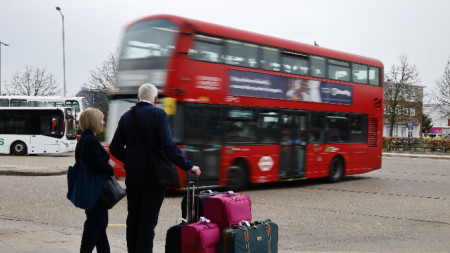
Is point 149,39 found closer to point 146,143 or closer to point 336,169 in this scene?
point 336,169

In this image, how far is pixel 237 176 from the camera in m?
13.0

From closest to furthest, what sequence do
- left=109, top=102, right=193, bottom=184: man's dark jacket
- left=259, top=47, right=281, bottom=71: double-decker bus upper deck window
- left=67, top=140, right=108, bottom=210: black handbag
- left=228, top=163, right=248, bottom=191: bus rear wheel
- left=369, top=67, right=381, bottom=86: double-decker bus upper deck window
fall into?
1. left=109, top=102, right=193, bottom=184: man's dark jacket
2. left=67, top=140, right=108, bottom=210: black handbag
3. left=228, top=163, right=248, bottom=191: bus rear wheel
4. left=259, top=47, right=281, bottom=71: double-decker bus upper deck window
5. left=369, top=67, right=381, bottom=86: double-decker bus upper deck window

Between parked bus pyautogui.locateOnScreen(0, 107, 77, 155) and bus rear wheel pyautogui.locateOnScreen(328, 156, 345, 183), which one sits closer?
bus rear wheel pyautogui.locateOnScreen(328, 156, 345, 183)

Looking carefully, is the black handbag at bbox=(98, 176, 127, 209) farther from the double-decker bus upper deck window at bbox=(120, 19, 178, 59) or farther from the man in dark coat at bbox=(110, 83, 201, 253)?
the double-decker bus upper deck window at bbox=(120, 19, 178, 59)

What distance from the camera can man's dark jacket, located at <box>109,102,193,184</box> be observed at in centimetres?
464

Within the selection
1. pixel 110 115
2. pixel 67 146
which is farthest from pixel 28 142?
pixel 110 115

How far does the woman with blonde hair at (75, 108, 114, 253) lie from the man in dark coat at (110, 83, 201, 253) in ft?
0.80

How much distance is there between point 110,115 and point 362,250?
7776 mm

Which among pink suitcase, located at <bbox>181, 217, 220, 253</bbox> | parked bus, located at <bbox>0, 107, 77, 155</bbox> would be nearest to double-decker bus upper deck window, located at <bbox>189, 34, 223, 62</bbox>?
pink suitcase, located at <bbox>181, 217, 220, 253</bbox>

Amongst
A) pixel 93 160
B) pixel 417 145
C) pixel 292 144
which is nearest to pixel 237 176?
pixel 292 144

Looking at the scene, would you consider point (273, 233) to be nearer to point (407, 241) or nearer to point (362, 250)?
point (362, 250)

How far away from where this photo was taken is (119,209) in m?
10.2

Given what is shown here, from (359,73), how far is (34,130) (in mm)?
19044

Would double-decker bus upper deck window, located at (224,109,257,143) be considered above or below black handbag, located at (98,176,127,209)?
above
